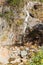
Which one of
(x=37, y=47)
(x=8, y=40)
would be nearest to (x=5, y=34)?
(x=8, y=40)

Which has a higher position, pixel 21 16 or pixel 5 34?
pixel 21 16

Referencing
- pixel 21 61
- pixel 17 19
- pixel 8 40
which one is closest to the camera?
pixel 21 61

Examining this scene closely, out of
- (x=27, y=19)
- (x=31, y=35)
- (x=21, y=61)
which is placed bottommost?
(x=21, y=61)

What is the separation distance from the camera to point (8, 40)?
24.5 feet

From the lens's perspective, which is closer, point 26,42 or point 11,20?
point 26,42

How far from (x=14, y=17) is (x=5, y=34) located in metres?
0.91

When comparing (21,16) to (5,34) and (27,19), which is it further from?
(5,34)

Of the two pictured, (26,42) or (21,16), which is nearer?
(26,42)

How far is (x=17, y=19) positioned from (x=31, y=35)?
3.51 ft

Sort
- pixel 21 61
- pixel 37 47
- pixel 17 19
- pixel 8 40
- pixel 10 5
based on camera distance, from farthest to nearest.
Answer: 1. pixel 10 5
2. pixel 17 19
3. pixel 8 40
4. pixel 37 47
5. pixel 21 61

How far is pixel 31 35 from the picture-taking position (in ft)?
24.3

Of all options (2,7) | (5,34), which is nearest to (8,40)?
(5,34)

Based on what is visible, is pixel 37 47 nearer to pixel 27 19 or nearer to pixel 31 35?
pixel 31 35

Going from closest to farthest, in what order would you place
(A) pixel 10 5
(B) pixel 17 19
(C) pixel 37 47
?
1. (C) pixel 37 47
2. (B) pixel 17 19
3. (A) pixel 10 5
